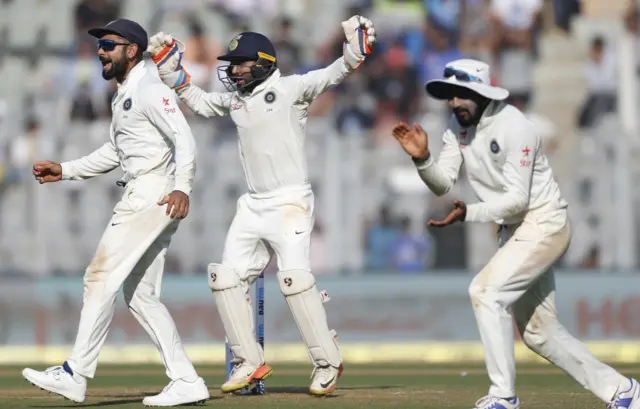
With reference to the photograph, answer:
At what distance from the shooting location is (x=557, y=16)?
17.3 metres

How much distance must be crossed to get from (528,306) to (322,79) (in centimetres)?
178

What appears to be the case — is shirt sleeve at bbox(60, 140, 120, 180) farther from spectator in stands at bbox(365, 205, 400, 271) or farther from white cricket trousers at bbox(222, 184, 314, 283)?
spectator in stands at bbox(365, 205, 400, 271)

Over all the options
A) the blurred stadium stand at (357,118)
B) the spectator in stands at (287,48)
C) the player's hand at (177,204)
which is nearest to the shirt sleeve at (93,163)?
the player's hand at (177,204)

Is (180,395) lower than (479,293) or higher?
lower

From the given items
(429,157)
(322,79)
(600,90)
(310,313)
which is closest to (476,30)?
(600,90)

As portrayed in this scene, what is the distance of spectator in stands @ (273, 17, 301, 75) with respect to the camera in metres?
16.5

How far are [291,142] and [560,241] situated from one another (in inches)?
67.9

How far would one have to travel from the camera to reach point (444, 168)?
7.23 meters

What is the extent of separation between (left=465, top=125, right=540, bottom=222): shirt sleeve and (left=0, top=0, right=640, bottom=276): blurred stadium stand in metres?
Result: 6.80

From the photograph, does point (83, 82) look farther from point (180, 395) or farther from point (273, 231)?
point (180, 395)

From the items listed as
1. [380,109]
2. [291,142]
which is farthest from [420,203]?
[291,142]

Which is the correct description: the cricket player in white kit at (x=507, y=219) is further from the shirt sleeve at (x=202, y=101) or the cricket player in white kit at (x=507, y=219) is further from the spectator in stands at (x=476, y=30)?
the spectator in stands at (x=476, y=30)

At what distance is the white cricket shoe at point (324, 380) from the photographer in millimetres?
7789

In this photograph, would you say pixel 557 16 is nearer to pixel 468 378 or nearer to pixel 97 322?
pixel 468 378
